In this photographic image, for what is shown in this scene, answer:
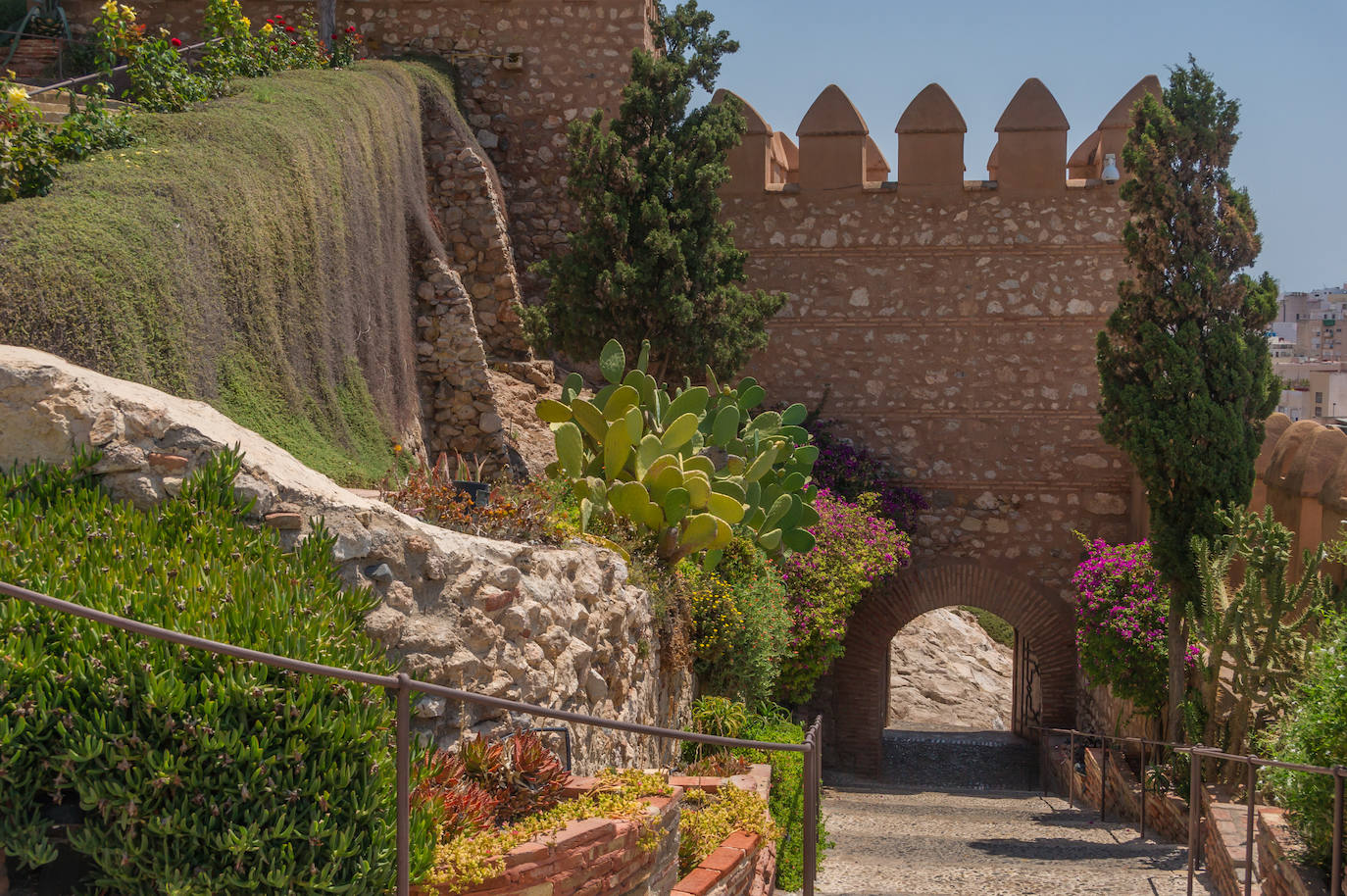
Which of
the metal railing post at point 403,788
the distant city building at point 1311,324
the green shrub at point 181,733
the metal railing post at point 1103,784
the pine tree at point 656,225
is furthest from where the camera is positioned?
the distant city building at point 1311,324

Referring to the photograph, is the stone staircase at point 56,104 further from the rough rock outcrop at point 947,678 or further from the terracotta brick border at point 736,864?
the rough rock outcrop at point 947,678

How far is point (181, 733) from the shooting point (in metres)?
3.33

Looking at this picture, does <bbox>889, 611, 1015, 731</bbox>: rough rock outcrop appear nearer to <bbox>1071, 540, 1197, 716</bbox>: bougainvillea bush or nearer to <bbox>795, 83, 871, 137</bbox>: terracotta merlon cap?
<bbox>1071, 540, 1197, 716</bbox>: bougainvillea bush

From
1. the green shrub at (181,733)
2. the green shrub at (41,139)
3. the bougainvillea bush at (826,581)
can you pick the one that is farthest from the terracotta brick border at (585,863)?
the bougainvillea bush at (826,581)

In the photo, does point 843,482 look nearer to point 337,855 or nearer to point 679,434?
point 679,434

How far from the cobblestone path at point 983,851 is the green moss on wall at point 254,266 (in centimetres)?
418

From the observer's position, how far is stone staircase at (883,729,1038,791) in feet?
47.5

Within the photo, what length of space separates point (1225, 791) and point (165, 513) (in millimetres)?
7925

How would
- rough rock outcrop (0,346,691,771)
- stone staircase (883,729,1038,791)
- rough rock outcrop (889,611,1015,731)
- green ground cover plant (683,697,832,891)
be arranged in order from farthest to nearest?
rough rock outcrop (889,611,1015,731) < stone staircase (883,729,1038,791) < green ground cover plant (683,697,832,891) < rough rock outcrop (0,346,691,771)

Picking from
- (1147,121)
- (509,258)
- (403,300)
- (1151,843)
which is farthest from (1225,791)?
(509,258)

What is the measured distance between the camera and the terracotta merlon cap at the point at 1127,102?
1323cm

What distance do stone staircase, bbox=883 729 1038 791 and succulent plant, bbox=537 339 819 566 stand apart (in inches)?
219

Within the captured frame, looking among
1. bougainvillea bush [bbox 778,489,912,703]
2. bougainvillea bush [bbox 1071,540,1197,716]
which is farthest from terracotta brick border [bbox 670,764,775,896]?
bougainvillea bush [bbox 1071,540,1197,716]

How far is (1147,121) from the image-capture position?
1037cm
